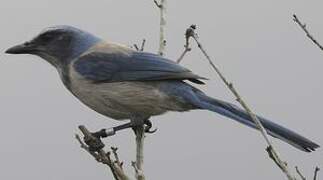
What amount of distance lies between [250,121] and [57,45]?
1.94 meters

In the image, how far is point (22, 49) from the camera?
5875mm

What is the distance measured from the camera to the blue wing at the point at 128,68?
5562 mm

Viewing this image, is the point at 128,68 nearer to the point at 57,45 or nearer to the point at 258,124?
the point at 57,45

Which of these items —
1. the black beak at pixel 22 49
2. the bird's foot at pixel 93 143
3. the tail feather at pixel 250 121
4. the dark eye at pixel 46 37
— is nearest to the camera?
the bird's foot at pixel 93 143

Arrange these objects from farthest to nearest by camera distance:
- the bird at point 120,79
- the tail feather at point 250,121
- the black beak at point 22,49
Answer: the black beak at point 22,49 < the bird at point 120,79 < the tail feather at point 250,121

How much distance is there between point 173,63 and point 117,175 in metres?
2.23

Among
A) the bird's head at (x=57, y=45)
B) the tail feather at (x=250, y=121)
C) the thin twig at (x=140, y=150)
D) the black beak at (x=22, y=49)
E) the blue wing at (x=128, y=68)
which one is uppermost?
the black beak at (x=22, y=49)

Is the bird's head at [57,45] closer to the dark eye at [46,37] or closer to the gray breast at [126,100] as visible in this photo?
the dark eye at [46,37]

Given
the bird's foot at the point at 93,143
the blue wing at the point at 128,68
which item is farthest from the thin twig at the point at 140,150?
the blue wing at the point at 128,68

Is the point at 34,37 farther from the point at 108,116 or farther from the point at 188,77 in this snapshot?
the point at 188,77

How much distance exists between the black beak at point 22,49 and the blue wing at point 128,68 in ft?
1.42

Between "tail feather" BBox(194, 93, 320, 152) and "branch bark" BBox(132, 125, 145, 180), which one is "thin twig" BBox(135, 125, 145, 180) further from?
"tail feather" BBox(194, 93, 320, 152)

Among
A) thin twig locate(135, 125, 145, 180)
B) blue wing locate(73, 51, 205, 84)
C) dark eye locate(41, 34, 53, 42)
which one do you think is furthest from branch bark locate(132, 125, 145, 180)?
dark eye locate(41, 34, 53, 42)

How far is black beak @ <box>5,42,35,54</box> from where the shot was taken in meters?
5.87
